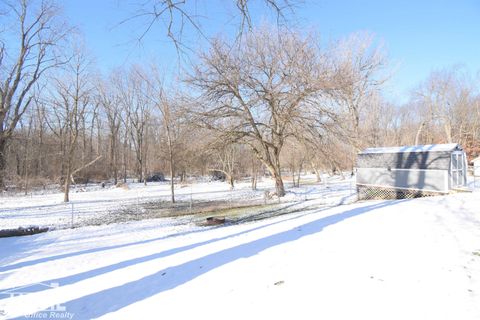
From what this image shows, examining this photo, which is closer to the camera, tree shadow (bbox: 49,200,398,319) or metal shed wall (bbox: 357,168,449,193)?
tree shadow (bbox: 49,200,398,319)

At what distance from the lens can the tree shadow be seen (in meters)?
3.88

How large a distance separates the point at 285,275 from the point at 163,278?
214cm

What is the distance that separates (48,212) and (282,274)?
16606mm

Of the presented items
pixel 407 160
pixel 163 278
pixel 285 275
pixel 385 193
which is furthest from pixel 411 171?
pixel 163 278

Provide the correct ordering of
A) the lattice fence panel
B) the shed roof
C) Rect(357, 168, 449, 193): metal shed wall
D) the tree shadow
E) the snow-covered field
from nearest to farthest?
the snow-covered field → the tree shadow → Rect(357, 168, 449, 193): metal shed wall → the shed roof → the lattice fence panel

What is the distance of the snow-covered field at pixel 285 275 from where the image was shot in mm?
2898

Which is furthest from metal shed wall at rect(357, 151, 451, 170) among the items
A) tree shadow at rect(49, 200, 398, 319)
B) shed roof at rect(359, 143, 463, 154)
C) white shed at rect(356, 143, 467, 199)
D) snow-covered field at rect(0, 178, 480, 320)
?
tree shadow at rect(49, 200, 398, 319)

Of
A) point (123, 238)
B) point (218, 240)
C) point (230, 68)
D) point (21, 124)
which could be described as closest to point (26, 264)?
point (123, 238)

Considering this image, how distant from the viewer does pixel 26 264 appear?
21.4 ft

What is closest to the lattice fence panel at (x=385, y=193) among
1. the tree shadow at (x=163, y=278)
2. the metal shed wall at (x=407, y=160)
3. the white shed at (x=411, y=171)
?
the white shed at (x=411, y=171)

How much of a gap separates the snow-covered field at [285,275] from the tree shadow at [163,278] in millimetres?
22

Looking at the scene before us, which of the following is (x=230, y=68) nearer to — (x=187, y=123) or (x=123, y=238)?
(x=187, y=123)

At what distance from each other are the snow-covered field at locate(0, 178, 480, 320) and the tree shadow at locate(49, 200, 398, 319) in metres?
0.02

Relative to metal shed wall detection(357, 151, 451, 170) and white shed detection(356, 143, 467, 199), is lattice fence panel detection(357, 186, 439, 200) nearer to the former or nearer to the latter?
white shed detection(356, 143, 467, 199)
